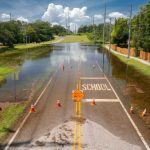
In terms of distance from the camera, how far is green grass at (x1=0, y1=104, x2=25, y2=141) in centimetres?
1649

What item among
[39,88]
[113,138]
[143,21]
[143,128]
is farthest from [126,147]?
[143,21]

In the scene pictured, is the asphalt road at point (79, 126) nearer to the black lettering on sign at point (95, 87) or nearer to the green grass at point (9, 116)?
the green grass at point (9, 116)

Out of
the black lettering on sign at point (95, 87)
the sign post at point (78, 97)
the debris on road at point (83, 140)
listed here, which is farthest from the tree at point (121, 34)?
the debris on road at point (83, 140)

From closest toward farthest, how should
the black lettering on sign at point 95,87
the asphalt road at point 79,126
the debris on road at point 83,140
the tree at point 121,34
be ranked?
the debris on road at point 83,140 → the asphalt road at point 79,126 → the black lettering on sign at point 95,87 → the tree at point 121,34

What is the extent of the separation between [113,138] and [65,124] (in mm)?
3395

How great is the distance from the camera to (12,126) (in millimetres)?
17250

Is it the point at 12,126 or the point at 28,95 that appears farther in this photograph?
the point at 28,95

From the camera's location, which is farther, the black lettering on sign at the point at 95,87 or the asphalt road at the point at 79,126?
the black lettering on sign at the point at 95,87

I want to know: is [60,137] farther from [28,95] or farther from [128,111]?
[28,95]

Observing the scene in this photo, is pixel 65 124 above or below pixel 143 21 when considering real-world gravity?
below

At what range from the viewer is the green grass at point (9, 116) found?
54.1 feet

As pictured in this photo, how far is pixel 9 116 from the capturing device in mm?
19297

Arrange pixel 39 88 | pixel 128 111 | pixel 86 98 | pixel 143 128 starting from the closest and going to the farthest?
pixel 143 128 < pixel 128 111 < pixel 86 98 < pixel 39 88

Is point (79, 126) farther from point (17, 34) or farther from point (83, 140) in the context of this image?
point (17, 34)
